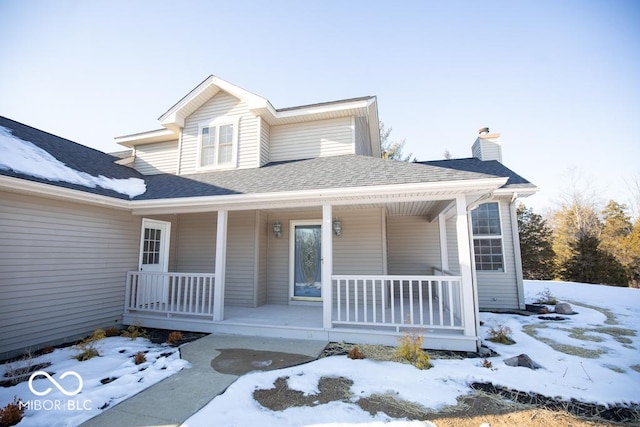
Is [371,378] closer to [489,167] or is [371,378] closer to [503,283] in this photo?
[503,283]

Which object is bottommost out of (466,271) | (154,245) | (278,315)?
(278,315)

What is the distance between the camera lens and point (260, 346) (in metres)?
4.96

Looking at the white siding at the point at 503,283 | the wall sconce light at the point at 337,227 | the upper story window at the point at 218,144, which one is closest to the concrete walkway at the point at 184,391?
the wall sconce light at the point at 337,227

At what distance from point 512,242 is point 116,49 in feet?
42.9

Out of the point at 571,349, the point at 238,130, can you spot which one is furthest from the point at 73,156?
the point at 571,349

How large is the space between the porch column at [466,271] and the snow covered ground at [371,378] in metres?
0.61

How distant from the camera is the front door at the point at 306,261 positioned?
779cm

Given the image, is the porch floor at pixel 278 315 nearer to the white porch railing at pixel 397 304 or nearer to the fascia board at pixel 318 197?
the white porch railing at pixel 397 304

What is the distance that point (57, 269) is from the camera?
17.3 ft

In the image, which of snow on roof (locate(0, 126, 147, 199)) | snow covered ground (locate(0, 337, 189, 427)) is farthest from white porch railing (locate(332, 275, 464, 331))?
snow on roof (locate(0, 126, 147, 199))

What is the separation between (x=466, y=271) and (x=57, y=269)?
24.7 ft

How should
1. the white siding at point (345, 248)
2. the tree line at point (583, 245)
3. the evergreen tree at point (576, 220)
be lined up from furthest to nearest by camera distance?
the evergreen tree at point (576, 220)
the tree line at point (583, 245)
the white siding at point (345, 248)

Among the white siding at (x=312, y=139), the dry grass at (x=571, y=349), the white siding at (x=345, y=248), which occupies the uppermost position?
the white siding at (x=312, y=139)

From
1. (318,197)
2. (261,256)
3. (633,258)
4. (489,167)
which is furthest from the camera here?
(633,258)
